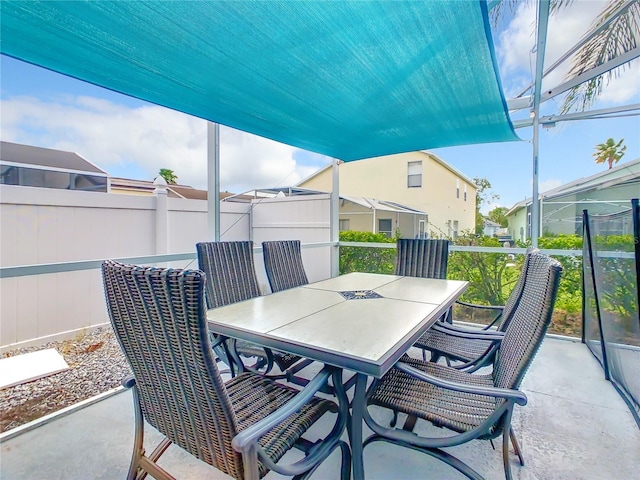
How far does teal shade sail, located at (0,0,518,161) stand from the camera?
62.4 inches

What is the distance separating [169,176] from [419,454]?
12.6ft

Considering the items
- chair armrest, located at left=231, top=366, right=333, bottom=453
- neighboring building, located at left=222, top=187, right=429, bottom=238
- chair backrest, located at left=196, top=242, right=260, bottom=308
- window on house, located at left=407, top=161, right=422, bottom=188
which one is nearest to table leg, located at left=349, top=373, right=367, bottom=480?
chair armrest, located at left=231, top=366, right=333, bottom=453

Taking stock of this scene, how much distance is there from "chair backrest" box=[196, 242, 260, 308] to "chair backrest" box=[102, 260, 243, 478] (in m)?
1.35

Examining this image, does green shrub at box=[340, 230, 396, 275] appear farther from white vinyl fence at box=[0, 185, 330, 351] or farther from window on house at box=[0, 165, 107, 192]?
window on house at box=[0, 165, 107, 192]

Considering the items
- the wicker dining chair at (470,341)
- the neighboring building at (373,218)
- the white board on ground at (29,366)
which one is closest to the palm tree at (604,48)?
the wicker dining chair at (470,341)

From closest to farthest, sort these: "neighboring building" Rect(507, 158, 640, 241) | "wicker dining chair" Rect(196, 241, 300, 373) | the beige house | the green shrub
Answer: "wicker dining chair" Rect(196, 241, 300, 373) < "neighboring building" Rect(507, 158, 640, 241) < the green shrub < the beige house

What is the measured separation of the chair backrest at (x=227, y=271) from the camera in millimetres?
2691

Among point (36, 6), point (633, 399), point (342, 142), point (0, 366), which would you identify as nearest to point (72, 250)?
point (0, 366)

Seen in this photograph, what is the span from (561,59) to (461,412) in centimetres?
401

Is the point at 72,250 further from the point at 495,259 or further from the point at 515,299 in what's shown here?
the point at 495,259

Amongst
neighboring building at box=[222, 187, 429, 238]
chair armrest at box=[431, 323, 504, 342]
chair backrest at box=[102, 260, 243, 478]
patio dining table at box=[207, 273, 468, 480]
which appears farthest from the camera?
neighboring building at box=[222, 187, 429, 238]

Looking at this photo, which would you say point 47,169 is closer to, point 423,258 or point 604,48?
point 423,258

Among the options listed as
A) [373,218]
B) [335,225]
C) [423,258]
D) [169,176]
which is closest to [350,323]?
[423,258]

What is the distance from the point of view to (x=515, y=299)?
84.9 inches
